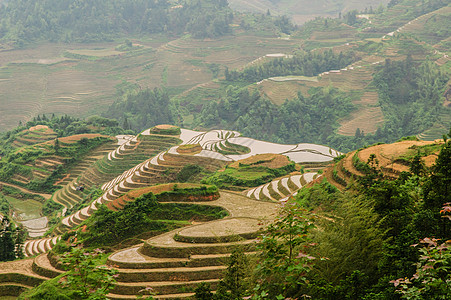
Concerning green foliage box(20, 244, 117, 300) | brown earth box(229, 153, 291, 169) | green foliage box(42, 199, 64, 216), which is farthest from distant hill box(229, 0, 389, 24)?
green foliage box(20, 244, 117, 300)

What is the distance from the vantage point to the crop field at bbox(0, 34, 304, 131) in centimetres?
9344

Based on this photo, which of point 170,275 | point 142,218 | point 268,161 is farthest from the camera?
point 268,161

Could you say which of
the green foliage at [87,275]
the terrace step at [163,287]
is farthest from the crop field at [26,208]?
the green foliage at [87,275]

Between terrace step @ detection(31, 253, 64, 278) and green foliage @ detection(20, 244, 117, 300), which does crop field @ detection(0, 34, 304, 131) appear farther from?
green foliage @ detection(20, 244, 117, 300)

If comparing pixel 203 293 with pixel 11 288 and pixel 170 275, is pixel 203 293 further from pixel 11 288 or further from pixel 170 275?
pixel 11 288

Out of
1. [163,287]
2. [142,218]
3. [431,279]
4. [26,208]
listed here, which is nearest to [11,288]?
[142,218]

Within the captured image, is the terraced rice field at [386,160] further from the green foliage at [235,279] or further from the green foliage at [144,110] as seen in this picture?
the green foliage at [144,110]

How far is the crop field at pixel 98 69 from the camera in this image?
93.4m

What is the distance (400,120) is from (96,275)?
71.7m

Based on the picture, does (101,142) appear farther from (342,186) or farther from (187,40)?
(187,40)

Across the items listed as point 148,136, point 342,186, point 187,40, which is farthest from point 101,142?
point 187,40

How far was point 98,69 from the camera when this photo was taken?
11119cm

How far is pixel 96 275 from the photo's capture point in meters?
8.09

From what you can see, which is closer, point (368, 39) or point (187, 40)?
point (368, 39)
